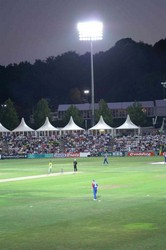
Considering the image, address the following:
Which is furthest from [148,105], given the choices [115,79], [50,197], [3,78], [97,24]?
[50,197]

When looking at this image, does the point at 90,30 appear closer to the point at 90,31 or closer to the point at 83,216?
the point at 90,31

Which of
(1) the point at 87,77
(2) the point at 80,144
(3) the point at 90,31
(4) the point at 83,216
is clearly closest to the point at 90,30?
(3) the point at 90,31

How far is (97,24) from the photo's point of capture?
81.1 meters

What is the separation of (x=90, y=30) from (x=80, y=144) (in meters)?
20.6

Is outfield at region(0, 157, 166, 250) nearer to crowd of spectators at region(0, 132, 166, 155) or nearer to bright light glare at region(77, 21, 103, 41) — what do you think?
crowd of spectators at region(0, 132, 166, 155)

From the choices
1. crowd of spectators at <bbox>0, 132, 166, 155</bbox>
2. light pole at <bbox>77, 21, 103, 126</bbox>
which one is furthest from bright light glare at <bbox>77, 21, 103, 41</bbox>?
crowd of spectators at <bbox>0, 132, 166, 155</bbox>

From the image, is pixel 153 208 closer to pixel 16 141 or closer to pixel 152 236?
pixel 152 236

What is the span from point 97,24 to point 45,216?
61857mm

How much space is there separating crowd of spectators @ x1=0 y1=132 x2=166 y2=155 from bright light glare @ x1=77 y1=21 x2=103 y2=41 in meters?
18.8

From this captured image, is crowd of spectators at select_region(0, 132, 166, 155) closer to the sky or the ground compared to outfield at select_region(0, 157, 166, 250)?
closer to the sky

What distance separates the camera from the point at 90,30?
81562 millimetres

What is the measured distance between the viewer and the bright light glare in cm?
8125

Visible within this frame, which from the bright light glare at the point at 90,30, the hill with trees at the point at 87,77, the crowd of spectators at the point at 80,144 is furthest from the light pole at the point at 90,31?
the hill with trees at the point at 87,77

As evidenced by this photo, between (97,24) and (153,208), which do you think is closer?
(153,208)
